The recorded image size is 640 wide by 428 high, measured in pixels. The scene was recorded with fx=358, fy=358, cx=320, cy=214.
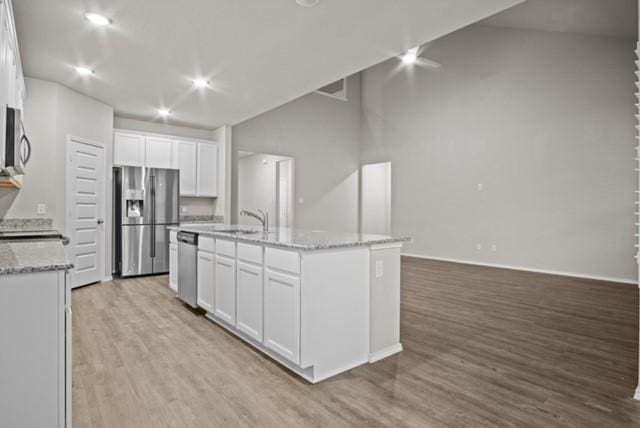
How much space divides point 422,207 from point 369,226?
66.4 inches

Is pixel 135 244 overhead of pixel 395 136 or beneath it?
beneath

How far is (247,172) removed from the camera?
6984 mm

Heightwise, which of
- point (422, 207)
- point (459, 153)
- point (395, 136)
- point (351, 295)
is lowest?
point (351, 295)

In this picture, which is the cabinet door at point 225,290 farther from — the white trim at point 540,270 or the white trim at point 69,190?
the white trim at point 540,270

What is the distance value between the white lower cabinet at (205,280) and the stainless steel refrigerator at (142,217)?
2310 mm

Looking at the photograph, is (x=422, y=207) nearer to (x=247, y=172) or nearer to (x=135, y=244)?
(x=247, y=172)

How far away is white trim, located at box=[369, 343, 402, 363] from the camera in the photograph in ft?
8.36

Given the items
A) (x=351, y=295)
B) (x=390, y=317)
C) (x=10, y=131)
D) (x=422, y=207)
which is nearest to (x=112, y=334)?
(x=10, y=131)

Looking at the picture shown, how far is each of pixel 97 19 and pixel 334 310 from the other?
2.92m

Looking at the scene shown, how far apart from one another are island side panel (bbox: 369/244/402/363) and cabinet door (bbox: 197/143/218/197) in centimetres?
452

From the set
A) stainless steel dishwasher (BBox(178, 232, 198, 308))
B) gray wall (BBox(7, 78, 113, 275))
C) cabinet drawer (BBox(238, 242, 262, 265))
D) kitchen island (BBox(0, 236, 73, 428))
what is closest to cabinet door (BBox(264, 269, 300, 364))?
cabinet drawer (BBox(238, 242, 262, 265))

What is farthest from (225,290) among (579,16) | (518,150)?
(579,16)

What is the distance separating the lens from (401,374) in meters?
2.36

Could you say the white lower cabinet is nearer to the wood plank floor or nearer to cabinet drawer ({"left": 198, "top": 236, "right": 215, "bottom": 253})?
cabinet drawer ({"left": 198, "top": 236, "right": 215, "bottom": 253})
